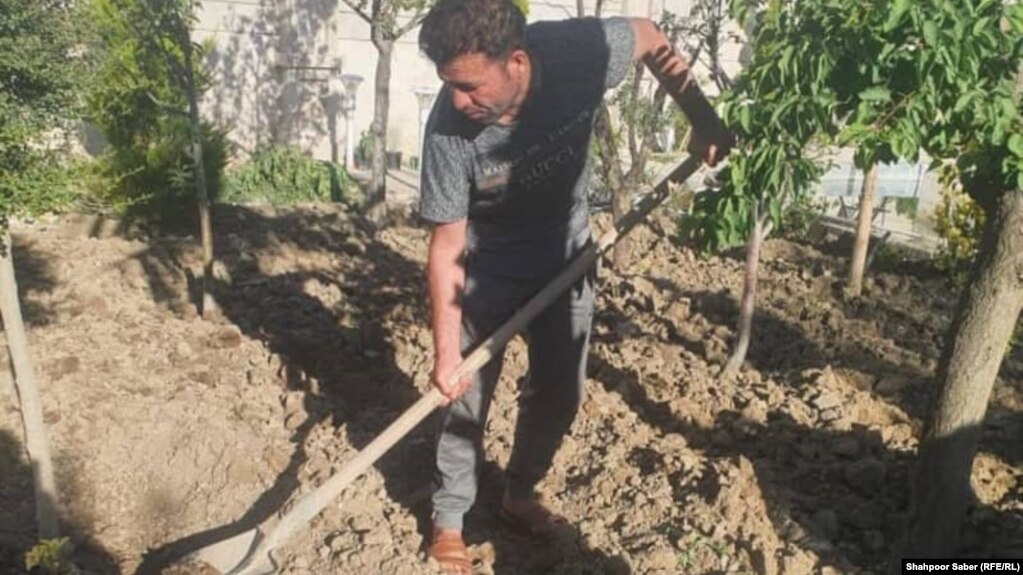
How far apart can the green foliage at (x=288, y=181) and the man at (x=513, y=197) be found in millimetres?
6593

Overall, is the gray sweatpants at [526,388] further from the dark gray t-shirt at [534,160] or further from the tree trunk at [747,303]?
the tree trunk at [747,303]

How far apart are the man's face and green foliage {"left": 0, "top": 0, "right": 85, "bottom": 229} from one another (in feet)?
4.00

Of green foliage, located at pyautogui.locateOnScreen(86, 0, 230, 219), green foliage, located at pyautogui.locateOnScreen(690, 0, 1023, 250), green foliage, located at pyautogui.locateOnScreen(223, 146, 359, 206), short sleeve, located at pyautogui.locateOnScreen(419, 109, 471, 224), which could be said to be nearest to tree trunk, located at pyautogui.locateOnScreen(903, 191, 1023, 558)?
green foliage, located at pyautogui.locateOnScreen(690, 0, 1023, 250)

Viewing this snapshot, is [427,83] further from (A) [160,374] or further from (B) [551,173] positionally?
Answer: (B) [551,173]

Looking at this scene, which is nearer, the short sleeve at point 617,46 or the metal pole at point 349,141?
the short sleeve at point 617,46

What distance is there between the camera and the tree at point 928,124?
2.22 m

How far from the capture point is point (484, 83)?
247 centimetres

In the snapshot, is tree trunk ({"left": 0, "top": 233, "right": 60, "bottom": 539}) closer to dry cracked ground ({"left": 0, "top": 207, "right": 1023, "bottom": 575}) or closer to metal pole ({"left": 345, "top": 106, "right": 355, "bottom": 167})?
dry cracked ground ({"left": 0, "top": 207, "right": 1023, "bottom": 575})

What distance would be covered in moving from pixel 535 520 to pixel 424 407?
84 cm

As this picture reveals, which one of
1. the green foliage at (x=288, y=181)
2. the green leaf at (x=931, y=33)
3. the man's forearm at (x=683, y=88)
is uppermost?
the green leaf at (x=931, y=33)

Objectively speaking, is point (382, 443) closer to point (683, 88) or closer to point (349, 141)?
point (683, 88)

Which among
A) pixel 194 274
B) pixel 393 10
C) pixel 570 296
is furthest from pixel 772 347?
pixel 393 10

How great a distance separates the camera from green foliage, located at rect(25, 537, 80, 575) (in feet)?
9.46

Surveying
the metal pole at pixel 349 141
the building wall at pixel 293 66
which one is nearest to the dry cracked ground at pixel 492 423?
the building wall at pixel 293 66
